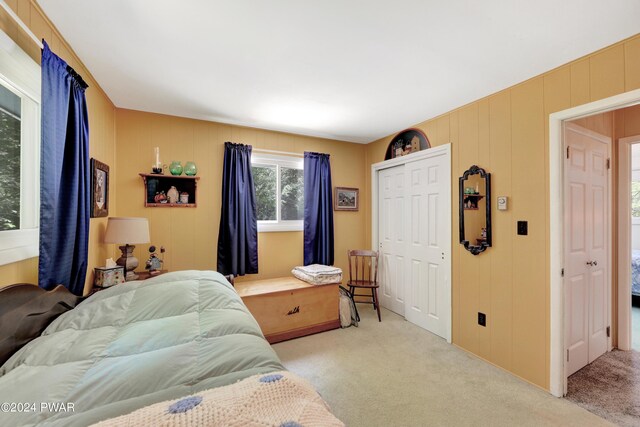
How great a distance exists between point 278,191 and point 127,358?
2.77 metres

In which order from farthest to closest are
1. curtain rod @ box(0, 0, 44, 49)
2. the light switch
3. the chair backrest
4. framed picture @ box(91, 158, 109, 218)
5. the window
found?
the chair backrest → the window → the light switch → framed picture @ box(91, 158, 109, 218) → curtain rod @ box(0, 0, 44, 49)

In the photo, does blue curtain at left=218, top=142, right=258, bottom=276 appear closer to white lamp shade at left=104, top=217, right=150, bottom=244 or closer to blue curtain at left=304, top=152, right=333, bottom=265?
blue curtain at left=304, top=152, right=333, bottom=265

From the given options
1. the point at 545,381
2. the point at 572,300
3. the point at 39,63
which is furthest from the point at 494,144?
the point at 39,63

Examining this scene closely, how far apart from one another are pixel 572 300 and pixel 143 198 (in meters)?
4.22

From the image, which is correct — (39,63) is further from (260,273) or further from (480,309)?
(480,309)

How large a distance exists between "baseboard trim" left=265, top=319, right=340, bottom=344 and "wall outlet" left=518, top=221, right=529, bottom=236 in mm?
2111

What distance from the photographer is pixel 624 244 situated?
2652 millimetres

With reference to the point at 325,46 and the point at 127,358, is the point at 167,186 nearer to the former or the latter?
the point at 325,46

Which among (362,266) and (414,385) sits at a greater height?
(362,266)

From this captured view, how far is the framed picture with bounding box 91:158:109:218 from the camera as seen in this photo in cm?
220

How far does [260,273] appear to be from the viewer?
3.42m

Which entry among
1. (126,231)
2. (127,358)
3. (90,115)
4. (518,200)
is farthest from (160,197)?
(518,200)

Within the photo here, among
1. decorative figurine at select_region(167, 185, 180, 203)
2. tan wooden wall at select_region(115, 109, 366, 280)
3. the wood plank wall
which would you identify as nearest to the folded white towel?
tan wooden wall at select_region(115, 109, 366, 280)

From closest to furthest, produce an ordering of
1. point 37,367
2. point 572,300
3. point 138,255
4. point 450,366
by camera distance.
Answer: point 37,367 → point 572,300 → point 450,366 → point 138,255
